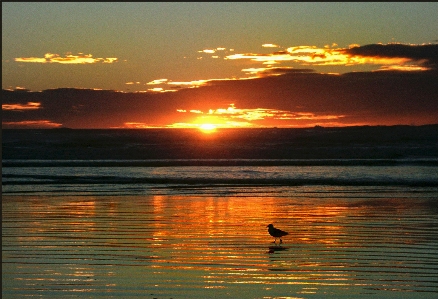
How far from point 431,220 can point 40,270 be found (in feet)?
27.9

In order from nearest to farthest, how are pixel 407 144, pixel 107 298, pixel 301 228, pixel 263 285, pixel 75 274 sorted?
pixel 107 298 → pixel 263 285 → pixel 75 274 → pixel 301 228 → pixel 407 144

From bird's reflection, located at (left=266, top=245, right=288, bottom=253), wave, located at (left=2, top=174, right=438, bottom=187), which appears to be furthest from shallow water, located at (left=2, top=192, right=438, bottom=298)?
wave, located at (left=2, top=174, right=438, bottom=187)

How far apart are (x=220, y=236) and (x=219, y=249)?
1.26 meters

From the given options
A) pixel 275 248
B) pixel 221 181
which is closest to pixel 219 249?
pixel 275 248

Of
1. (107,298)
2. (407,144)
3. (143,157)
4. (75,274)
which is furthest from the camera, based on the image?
(407,144)

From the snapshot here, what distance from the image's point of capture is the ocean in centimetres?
855

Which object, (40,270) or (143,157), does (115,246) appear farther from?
(143,157)

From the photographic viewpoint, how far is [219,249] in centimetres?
1077

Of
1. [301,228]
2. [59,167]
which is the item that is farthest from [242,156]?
[301,228]

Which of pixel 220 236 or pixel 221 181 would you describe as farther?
pixel 221 181

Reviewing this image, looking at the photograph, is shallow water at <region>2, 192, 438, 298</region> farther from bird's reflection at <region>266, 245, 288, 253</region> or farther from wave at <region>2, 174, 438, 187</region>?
wave at <region>2, 174, 438, 187</region>

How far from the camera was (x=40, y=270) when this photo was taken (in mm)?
9422

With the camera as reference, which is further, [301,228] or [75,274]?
[301,228]

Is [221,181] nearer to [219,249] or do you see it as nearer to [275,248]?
[275,248]
